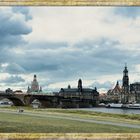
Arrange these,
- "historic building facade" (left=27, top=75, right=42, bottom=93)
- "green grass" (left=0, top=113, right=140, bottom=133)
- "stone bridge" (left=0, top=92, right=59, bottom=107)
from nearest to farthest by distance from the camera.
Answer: "green grass" (left=0, top=113, right=140, bottom=133)
"historic building facade" (left=27, top=75, right=42, bottom=93)
"stone bridge" (left=0, top=92, right=59, bottom=107)

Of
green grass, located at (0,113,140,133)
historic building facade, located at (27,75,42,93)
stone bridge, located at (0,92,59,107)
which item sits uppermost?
historic building facade, located at (27,75,42,93)

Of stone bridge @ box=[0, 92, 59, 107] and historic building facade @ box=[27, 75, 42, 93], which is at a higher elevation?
historic building facade @ box=[27, 75, 42, 93]

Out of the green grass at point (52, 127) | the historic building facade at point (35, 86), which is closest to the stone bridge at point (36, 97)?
the historic building facade at point (35, 86)

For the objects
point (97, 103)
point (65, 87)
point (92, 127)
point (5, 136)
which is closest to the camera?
point (5, 136)

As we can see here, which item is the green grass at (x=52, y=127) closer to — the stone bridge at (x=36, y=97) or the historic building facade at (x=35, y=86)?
the historic building facade at (x=35, y=86)

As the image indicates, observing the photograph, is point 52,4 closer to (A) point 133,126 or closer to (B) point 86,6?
(B) point 86,6

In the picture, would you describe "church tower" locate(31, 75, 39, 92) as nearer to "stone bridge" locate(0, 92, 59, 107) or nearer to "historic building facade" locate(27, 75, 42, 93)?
"historic building facade" locate(27, 75, 42, 93)

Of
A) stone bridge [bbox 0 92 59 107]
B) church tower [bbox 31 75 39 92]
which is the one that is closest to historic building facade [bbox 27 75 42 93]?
church tower [bbox 31 75 39 92]

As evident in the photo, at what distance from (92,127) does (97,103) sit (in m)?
3.91

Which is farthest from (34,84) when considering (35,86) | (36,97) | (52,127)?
(36,97)

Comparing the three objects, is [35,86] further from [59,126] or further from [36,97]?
[36,97]

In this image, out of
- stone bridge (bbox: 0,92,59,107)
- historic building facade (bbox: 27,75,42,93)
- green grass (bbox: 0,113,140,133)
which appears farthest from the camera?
stone bridge (bbox: 0,92,59,107)

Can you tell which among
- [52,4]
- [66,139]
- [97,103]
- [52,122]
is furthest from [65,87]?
[97,103]

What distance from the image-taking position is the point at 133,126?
10320mm
